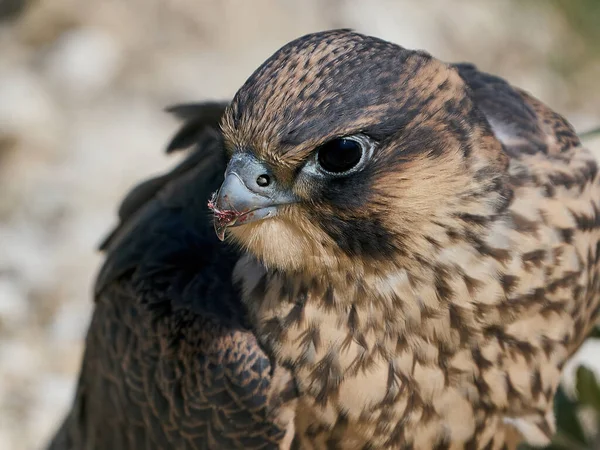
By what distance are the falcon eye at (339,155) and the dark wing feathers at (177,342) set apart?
410 mm

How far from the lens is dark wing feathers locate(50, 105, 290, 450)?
120 inches

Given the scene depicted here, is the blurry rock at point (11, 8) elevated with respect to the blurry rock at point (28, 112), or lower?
elevated

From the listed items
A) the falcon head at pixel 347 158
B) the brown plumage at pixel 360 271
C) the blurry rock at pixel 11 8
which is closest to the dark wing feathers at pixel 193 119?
the brown plumage at pixel 360 271

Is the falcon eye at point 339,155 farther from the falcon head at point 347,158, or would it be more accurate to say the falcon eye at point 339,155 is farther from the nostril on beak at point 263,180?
the nostril on beak at point 263,180

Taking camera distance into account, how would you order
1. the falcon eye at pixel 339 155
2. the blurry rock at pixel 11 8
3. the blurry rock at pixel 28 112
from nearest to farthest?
the falcon eye at pixel 339 155 → the blurry rock at pixel 28 112 → the blurry rock at pixel 11 8

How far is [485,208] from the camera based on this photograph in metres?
2.81

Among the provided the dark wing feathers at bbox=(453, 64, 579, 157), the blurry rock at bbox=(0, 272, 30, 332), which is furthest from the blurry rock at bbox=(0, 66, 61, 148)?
the dark wing feathers at bbox=(453, 64, 579, 157)

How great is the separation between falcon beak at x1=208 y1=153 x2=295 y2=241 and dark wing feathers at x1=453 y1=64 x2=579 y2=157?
84 cm

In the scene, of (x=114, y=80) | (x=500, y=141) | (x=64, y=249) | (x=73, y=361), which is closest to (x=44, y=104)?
(x=114, y=80)

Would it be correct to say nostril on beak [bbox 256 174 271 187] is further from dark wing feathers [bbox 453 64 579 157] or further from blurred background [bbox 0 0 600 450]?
blurred background [bbox 0 0 600 450]

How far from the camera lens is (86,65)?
6457mm

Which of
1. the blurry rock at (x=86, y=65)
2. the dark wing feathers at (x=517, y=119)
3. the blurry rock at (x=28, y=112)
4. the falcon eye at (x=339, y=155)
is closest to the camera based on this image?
the falcon eye at (x=339, y=155)

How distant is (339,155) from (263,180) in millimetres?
215

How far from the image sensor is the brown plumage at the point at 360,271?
257 cm
